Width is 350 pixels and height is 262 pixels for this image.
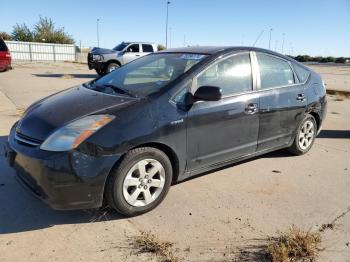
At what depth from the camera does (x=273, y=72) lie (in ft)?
15.7

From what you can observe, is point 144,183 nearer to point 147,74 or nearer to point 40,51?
point 147,74

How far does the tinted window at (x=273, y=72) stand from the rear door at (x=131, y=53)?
47.1 feet

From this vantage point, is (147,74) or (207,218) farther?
(147,74)

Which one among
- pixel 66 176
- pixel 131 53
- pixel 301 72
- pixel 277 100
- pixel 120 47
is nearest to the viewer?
pixel 66 176

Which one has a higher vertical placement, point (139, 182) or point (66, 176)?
point (66, 176)

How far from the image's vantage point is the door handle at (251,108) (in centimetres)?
425

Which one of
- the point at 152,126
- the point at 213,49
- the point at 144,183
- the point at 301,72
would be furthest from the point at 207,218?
the point at 301,72

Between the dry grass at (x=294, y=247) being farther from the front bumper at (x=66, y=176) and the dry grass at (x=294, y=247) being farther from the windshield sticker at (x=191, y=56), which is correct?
the windshield sticker at (x=191, y=56)

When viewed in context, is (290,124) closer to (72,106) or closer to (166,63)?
→ (166,63)

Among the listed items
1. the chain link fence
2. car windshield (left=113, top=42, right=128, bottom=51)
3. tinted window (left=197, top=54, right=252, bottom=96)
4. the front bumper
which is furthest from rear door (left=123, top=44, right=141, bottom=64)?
the chain link fence

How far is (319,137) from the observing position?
6680 mm

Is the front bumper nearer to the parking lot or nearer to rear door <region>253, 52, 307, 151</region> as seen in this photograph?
the parking lot

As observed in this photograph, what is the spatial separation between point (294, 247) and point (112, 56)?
54.7ft

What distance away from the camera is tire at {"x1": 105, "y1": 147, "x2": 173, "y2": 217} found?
3.27 m
